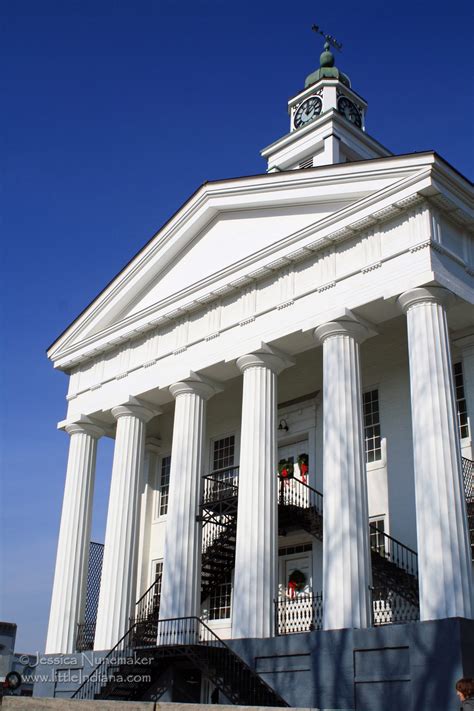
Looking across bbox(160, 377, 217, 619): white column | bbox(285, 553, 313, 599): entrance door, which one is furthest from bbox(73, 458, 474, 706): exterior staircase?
bbox(285, 553, 313, 599): entrance door

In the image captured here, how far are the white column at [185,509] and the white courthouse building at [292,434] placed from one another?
5 cm

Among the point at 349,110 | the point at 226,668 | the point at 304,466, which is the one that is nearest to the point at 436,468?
the point at 226,668

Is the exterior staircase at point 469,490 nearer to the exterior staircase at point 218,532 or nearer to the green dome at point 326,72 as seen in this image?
the exterior staircase at point 218,532

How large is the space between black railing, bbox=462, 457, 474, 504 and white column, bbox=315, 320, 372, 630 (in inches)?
96.7

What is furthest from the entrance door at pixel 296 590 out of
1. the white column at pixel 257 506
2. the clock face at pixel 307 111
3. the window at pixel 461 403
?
the clock face at pixel 307 111

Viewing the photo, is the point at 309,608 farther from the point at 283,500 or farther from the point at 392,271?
the point at 392,271

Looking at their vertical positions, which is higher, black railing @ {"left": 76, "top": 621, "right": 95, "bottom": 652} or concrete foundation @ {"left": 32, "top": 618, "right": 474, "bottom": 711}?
black railing @ {"left": 76, "top": 621, "right": 95, "bottom": 652}

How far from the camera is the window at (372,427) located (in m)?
20.8

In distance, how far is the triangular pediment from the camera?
61.5 feet

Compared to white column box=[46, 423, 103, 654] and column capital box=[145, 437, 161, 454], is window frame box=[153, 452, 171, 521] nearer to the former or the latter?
column capital box=[145, 437, 161, 454]

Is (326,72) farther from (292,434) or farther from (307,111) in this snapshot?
(292,434)

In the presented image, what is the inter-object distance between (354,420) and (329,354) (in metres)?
1.71

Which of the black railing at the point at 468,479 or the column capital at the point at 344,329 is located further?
the column capital at the point at 344,329

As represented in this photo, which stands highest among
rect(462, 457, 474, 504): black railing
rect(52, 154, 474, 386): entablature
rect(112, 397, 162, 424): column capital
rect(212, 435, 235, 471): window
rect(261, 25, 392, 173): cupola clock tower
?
rect(261, 25, 392, 173): cupola clock tower
